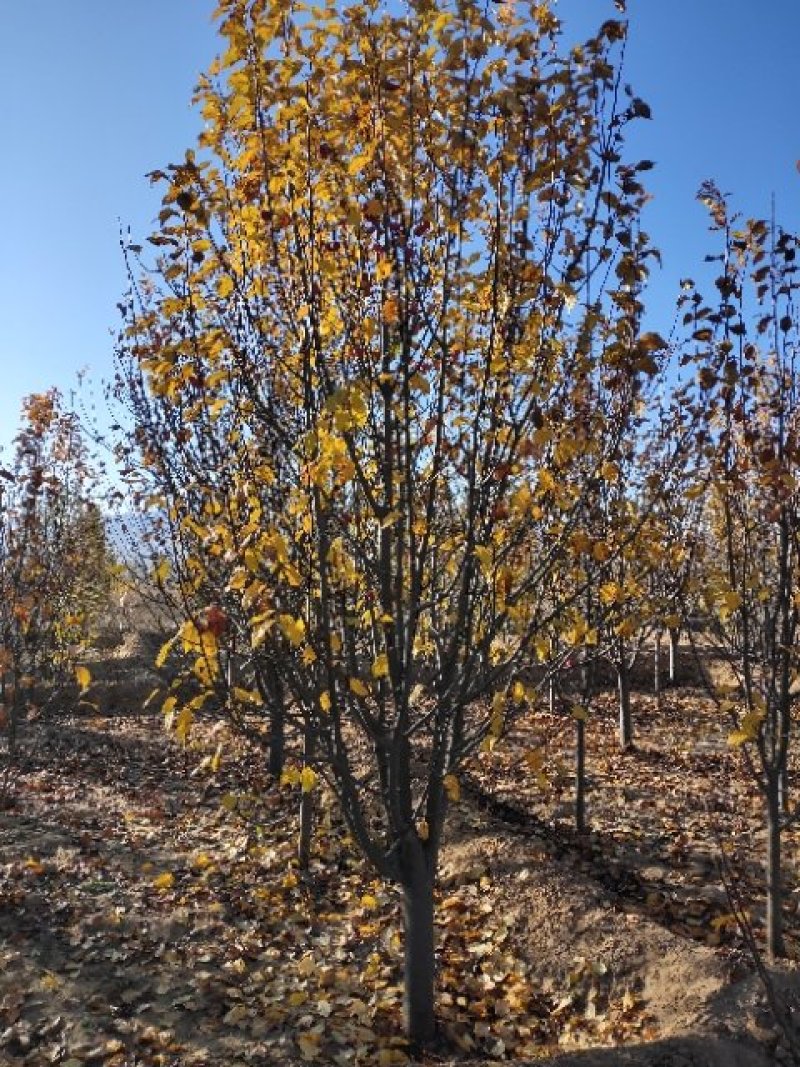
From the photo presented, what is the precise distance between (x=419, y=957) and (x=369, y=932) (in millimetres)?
1582

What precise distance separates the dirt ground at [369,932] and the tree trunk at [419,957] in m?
0.15

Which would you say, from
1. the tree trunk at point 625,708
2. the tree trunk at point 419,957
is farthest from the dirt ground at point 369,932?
the tree trunk at point 625,708

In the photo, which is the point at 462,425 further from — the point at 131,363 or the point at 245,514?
the point at 131,363

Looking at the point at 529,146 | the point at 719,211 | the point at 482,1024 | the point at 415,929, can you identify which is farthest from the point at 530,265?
the point at 482,1024

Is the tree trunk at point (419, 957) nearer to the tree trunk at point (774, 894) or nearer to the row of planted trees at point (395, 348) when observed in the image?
the row of planted trees at point (395, 348)

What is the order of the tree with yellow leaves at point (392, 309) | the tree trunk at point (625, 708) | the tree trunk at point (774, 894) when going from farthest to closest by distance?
the tree trunk at point (625, 708) → the tree trunk at point (774, 894) → the tree with yellow leaves at point (392, 309)

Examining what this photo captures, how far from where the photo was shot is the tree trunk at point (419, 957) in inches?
180

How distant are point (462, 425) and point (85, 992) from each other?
177 inches

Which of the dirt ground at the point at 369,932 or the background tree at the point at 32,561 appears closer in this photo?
the dirt ground at the point at 369,932

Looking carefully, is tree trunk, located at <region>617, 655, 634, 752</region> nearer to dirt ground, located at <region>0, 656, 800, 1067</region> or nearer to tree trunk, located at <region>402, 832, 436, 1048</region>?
dirt ground, located at <region>0, 656, 800, 1067</region>

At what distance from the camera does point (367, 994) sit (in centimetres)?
527

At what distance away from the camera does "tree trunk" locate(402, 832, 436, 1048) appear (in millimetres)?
4570

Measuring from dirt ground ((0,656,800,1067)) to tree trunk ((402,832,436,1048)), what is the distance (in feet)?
0.49

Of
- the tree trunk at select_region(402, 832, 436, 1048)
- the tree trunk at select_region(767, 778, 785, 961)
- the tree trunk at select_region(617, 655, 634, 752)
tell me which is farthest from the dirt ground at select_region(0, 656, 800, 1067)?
the tree trunk at select_region(617, 655, 634, 752)
